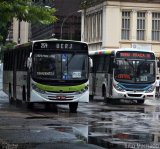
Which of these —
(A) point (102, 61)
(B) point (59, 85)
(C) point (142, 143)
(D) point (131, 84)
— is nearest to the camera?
(C) point (142, 143)

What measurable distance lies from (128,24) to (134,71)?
38.9 metres

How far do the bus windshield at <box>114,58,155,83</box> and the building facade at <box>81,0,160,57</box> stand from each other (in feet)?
119

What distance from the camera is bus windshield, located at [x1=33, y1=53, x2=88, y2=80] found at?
24734mm

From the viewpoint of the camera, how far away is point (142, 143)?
14.2 metres

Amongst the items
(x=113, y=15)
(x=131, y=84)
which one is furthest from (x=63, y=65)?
(x=113, y=15)

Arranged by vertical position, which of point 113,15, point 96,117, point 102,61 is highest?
point 113,15

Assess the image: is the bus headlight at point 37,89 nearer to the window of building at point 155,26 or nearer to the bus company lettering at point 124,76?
the bus company lettering at point 124,76

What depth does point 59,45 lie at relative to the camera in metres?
25.0

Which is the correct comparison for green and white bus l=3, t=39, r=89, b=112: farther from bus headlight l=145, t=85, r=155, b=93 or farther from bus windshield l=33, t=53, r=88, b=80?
bus headlight l=145, t=85, r=155, b=93

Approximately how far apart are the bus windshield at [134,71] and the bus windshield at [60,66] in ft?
23.9

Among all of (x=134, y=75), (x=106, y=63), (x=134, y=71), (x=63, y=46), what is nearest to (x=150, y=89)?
(x=134, y=75)

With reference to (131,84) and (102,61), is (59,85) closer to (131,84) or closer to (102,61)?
(131,84)

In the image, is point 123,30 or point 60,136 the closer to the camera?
point 60,136

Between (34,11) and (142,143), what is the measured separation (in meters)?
4.44
